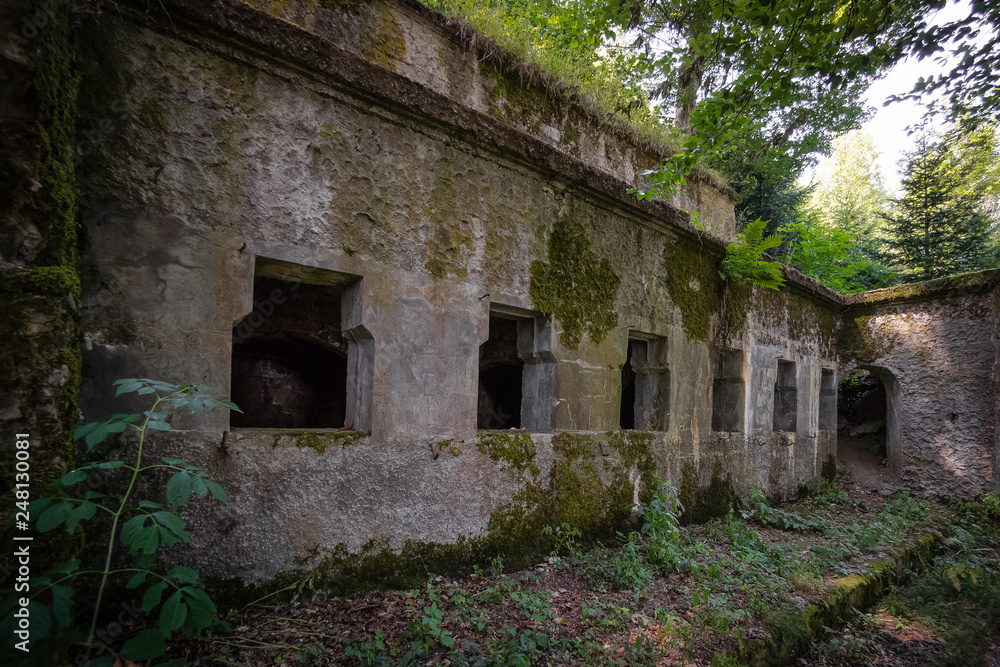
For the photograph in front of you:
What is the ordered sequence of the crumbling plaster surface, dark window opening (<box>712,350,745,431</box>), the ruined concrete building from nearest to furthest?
1. the ruined concrete building
2. the crumbling plaster surface
3. dark window opening (<box>712,350,745,431</box>)

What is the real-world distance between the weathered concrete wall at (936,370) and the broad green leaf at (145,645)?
10155 mm

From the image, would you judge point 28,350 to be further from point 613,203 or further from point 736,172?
point 736,172

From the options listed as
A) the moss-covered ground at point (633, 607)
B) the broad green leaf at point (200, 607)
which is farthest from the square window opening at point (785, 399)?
the broad green leaf at point (200, 607)

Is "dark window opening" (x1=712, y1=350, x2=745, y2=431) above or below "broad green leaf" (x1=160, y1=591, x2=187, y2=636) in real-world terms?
above

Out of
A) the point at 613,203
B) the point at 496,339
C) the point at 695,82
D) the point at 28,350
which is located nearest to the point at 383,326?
the point at 28,350

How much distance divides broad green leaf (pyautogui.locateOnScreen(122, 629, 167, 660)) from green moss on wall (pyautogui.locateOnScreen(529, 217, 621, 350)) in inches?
121

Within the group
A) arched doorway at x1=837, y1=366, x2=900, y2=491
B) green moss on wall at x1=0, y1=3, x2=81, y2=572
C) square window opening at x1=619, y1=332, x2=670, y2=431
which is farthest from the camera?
arched doorway at x1=837, y1=366, x2=900, y2=491

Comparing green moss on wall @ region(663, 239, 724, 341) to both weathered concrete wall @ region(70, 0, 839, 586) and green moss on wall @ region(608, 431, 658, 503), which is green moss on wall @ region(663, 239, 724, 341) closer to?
weathered concrete wall @ region(70, 0, 839, 586)

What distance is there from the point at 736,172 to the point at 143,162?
1282 centimetres

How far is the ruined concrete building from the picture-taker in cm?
232

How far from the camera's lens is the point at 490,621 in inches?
117

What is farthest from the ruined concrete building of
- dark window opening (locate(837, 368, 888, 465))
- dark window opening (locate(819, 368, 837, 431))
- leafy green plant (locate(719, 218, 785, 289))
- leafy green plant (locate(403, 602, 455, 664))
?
dark window opening (locate(837, 368, 888, 465))

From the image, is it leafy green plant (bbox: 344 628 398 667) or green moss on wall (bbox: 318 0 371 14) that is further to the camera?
green moss on wall (bbox: 318 0 371 14)

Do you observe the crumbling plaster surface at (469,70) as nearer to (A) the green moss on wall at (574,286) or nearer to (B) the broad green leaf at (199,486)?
(A) the green moss on wall at (574,286)
